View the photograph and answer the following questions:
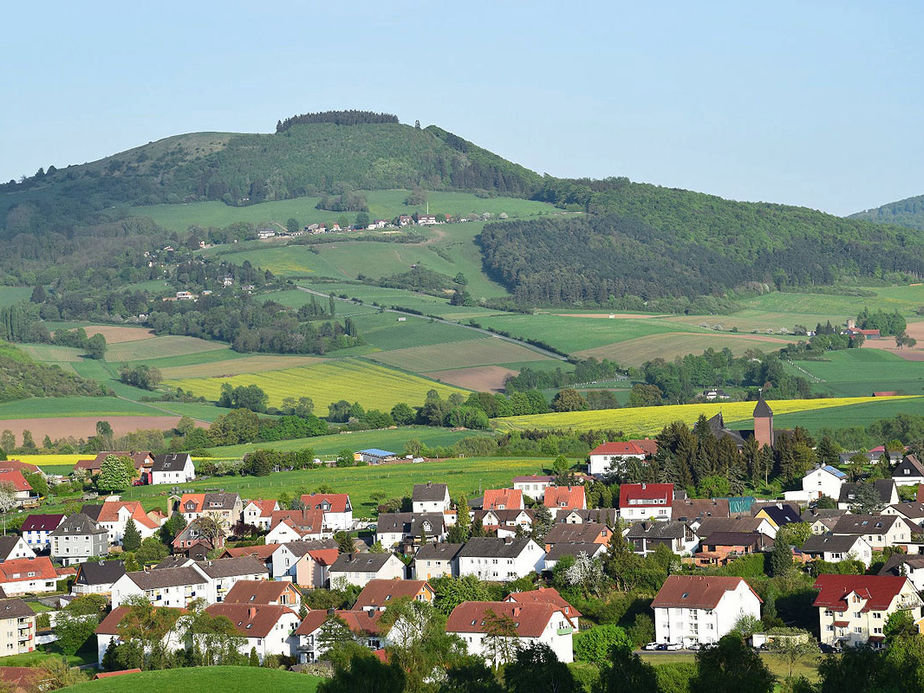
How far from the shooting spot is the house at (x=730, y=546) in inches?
2741

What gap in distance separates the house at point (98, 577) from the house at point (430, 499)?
1668 cm

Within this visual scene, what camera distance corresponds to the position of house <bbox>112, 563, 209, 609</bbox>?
64.6m

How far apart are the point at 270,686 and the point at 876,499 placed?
37.9 m

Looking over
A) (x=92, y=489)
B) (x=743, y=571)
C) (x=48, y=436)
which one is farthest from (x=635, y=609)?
(x=48, y=436)

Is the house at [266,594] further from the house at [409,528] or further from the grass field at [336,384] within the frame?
the grass field at [336,384]

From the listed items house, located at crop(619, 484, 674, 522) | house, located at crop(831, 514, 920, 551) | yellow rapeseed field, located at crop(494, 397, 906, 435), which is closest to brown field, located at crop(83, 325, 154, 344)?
yellow rapeseed field, located at crop(494, 397, 906, 435)

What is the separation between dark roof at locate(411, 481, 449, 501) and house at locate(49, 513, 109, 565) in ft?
51.5

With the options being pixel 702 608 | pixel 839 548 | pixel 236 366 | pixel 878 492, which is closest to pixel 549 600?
pixel 702 608

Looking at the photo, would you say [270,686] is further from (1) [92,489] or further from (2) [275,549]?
(1) [92,489]

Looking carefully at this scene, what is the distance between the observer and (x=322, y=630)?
2269 inches

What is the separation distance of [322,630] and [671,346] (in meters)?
92.2

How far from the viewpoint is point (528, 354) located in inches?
5802

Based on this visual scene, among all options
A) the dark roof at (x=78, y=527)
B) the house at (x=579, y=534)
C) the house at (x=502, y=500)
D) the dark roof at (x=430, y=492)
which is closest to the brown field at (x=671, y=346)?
the dark roof at (x=430, y=492)

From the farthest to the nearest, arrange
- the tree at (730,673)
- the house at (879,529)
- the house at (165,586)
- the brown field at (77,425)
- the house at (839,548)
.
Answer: the brown field at (77,425) < the house at (879,529) < the house at (839,548) < the house at (165,586) < the tree at (730,673)
